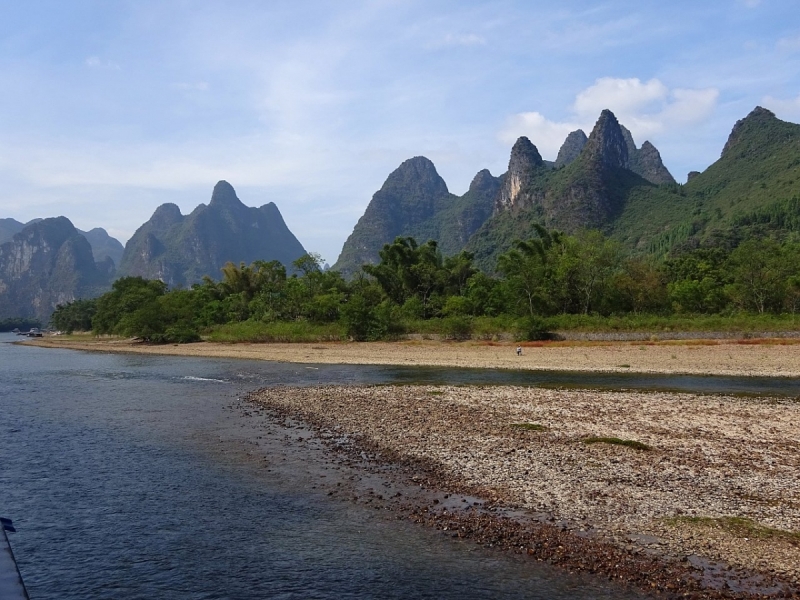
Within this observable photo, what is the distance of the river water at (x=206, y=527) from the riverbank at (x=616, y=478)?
3.14 ft

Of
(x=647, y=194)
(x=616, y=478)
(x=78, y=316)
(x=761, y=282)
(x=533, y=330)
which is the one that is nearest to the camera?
(x=616, y=478)

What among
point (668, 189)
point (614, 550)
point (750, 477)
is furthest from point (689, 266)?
point (668, 189)

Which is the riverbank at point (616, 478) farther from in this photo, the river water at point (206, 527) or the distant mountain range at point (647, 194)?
the distant mountain range at point (647, 194)

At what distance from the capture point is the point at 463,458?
50.9ft

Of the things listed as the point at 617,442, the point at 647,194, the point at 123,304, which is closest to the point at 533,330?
the point at 617,442

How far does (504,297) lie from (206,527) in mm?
61757

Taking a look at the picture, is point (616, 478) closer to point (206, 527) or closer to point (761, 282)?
point (206, 527)

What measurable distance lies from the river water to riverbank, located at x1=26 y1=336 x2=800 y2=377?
26.2 metres

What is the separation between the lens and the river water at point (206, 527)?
9.03 m

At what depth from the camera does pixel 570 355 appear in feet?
153

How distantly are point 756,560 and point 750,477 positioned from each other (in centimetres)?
462

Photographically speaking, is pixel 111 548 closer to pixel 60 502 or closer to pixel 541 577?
pixel 60 502

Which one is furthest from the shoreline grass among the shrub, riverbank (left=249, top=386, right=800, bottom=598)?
the shrub

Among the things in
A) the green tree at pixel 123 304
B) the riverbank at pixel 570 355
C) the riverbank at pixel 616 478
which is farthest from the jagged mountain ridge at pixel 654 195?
the riverbank at pixel 616 478
